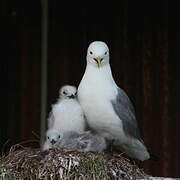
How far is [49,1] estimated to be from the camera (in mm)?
7281

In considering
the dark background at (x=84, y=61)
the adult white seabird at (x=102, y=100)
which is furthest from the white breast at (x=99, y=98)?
the dark background at (x=84, y=61)

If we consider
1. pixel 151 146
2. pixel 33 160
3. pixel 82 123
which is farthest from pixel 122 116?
pixel 151 146

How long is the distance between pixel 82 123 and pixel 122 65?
1.95 m

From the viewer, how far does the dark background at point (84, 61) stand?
7156mm

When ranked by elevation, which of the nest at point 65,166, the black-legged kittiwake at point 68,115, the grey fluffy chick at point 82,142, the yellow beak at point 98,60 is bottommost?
the nest at point 65,166

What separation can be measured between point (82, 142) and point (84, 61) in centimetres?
206

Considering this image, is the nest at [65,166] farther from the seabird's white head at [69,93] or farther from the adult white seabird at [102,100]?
the seabird's white head at [69,93]

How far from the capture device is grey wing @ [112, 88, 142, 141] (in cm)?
525

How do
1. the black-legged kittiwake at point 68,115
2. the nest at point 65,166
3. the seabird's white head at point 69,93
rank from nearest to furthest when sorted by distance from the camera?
the nest at point 65,166 → the black-legged kittiwake at point 68,115 → the seabird's white head at point 69,93

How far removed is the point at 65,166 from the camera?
193 inches

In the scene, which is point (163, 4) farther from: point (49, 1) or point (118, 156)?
point (118, 156)

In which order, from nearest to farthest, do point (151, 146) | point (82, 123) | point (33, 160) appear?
1. point (33, 160)
2. point (82, 123)
3. point (151, 146)

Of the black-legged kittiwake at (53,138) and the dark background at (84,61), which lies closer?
the black-legged kittiwake at (53,138)

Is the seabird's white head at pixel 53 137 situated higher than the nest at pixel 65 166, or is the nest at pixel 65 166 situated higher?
the seabird's white head at pixel 53 137
